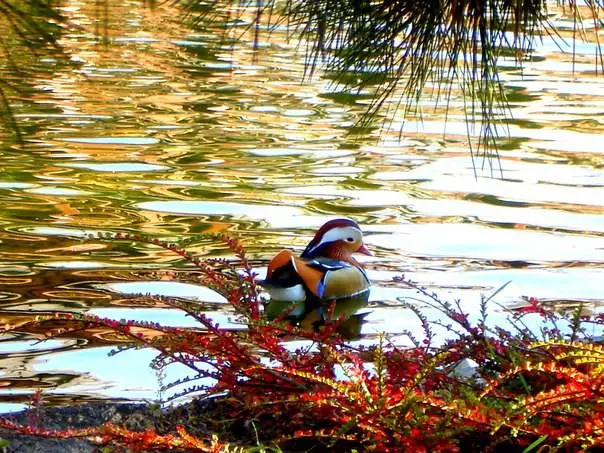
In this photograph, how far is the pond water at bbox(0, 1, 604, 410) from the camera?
7.12 metres

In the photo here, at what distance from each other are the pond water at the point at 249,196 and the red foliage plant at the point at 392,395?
1174mm

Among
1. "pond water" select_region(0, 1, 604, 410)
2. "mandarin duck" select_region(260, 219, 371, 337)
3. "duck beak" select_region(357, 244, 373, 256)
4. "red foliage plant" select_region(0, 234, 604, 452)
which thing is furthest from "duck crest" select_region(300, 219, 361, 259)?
"red foliage plant" select_region(0, 234, 604, 452)

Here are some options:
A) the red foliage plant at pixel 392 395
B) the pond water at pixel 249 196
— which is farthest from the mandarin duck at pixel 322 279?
the red foliage plant at pixel 392 395

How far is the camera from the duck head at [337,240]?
801 centimetres

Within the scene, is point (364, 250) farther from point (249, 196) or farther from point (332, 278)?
point (249, 196)

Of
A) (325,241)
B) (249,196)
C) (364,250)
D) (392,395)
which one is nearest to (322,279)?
(325,241)

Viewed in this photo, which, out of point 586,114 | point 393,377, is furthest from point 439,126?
point 393,377

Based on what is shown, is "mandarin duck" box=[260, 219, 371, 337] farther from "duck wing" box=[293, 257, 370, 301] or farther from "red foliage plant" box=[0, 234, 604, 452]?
"red foliage plant" box=[0, 234, 604, 452]

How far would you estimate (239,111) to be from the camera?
42.9 feet

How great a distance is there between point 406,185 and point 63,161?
2951mm

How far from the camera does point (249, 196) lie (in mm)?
9664

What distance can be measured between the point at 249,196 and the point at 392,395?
614 centimetres

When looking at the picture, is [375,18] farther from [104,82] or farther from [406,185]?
[104,82]

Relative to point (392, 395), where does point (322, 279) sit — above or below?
below
